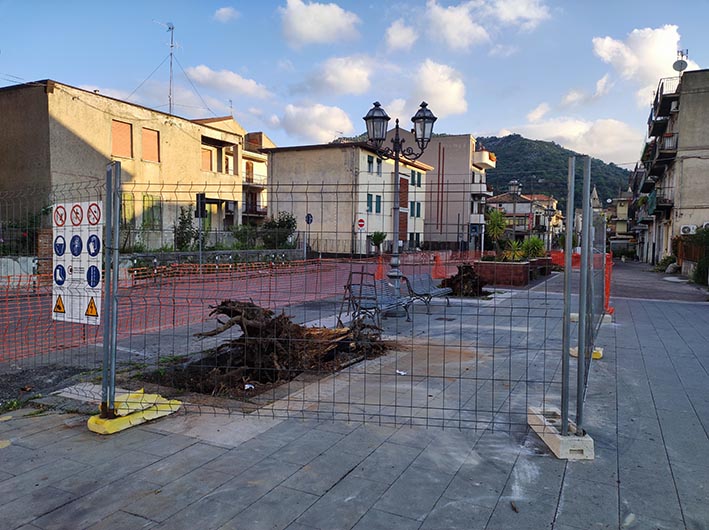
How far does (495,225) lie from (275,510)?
1518 centimetres

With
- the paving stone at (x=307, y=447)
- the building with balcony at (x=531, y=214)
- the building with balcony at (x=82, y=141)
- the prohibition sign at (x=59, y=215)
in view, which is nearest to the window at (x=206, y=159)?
the building with balcony at (x=82, y=141)

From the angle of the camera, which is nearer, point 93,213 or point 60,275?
point 93,213

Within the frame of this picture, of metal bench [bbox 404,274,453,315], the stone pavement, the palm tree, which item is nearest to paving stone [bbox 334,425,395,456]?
the stone pavement

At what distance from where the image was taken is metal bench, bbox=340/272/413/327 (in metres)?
8.02

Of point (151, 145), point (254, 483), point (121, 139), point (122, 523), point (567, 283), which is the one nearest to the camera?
point (122, 523)

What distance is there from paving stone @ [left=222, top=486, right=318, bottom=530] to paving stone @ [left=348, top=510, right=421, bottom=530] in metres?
0.34

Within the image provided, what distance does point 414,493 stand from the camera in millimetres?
2953

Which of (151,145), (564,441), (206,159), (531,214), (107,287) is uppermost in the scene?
(206,159)

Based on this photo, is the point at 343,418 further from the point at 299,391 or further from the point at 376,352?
the point at 376,352

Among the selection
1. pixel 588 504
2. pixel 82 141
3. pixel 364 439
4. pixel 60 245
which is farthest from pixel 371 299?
pixel 82 141

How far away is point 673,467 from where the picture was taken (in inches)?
132

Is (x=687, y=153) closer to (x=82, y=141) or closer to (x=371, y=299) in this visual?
(x=371, y=299)

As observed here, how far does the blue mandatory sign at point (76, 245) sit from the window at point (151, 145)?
874 inches

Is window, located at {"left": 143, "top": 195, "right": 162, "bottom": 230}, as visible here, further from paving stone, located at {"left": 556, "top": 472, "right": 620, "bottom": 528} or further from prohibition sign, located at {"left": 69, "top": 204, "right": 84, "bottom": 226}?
paving stone, located at {"left": 556, "top": 472, "right": 620, "bottom": 528}
